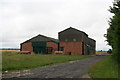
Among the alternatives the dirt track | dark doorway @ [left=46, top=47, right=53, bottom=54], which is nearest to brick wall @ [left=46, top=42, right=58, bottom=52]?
dark doorway @ [left=46, top=47, right=53, bottom=54]

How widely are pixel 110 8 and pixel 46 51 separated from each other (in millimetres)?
39622

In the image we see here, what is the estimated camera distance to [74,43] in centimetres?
6291

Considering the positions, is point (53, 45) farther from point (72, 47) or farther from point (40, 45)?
point (72, 47)

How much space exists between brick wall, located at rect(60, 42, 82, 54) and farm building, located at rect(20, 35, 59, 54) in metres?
3.30

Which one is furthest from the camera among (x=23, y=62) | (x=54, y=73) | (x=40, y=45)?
(x=40, y=45)

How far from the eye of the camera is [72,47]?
207ft

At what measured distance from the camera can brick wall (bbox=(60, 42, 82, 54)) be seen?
205 ft

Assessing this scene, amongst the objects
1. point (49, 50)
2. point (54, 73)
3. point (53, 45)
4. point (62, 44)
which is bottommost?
point (54, 73)

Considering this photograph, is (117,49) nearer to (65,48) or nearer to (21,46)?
(65,48)

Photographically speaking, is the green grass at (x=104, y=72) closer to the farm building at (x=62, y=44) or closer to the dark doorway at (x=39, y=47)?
the farm building at (x=62, y=44)

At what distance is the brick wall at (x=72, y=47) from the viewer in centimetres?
6247

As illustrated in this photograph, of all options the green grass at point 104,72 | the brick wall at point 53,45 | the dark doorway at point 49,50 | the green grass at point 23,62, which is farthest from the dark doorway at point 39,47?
the green grass at point 104,72

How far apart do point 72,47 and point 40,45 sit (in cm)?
1088

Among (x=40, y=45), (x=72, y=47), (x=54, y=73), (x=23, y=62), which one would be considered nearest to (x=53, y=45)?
(x=40, y=45)
